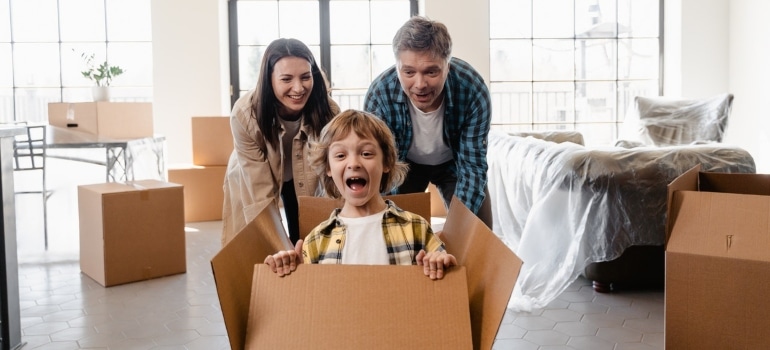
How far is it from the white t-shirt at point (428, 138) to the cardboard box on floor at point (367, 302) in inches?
33.6

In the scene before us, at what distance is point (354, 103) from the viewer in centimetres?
694

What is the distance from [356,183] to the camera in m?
1.81

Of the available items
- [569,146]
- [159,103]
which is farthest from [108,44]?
[569,146]

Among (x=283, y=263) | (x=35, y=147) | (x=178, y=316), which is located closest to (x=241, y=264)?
(x=283, y=263)

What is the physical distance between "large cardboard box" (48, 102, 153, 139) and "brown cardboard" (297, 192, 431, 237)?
353 cm

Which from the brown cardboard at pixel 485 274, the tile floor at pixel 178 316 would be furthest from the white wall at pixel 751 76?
the brown cardboard at pixel 485 274

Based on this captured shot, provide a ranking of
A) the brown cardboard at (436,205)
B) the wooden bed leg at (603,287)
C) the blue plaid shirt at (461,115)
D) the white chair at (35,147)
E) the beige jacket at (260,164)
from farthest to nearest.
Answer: the brown cardboard at (436,205), the white chair at (35,147), the wooden bed leg at (603,287), the beige jacket at (260,164), the blue plaid shirt at (461,115)

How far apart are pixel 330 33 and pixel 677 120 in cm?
308

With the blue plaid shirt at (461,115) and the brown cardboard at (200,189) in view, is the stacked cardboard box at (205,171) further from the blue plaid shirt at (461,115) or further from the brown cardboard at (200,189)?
the blue plaid shirt at (461,115)

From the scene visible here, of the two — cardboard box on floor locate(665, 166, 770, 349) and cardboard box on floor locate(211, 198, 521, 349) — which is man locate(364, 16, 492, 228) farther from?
cardboard box on floor locate(211, 198, 521, 349)

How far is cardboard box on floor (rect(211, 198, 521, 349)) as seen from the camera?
51.3 inches

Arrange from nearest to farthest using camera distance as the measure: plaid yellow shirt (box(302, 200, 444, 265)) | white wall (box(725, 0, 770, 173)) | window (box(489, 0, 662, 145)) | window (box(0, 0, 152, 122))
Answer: plaid yellow shirt (box(302, 200, 444, 265)) → white wall (box(725, 0, 770, 173)) → window (box(0, 0, 152, 122)) → window (box(489, 0, 662, 145))

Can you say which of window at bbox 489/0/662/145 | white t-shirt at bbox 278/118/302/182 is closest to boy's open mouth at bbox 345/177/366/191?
white t-shirt at bbox 278/118/302/182

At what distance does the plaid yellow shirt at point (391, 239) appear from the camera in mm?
1766
